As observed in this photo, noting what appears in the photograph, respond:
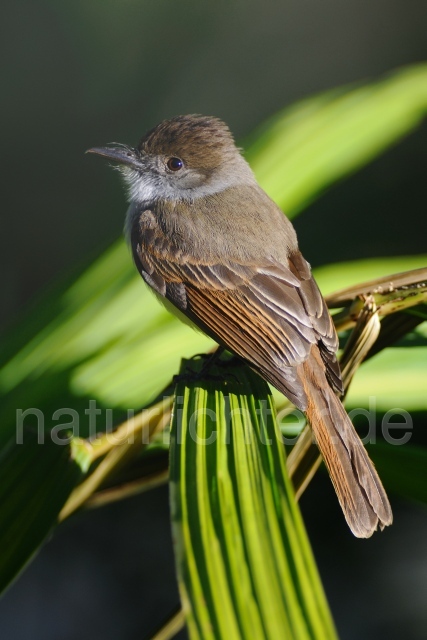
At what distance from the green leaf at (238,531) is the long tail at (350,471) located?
0.25 meters

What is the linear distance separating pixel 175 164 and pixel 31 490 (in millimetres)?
1335

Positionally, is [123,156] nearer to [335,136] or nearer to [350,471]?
[335,136]

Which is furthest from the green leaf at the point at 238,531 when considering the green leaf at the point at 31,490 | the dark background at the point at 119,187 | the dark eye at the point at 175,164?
the dark background at the point at 119,187

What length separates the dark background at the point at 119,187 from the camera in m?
3.06

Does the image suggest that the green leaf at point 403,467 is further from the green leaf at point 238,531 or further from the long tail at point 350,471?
the green leaf at point 238,531

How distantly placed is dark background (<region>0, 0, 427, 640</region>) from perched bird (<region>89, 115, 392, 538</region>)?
97 cm

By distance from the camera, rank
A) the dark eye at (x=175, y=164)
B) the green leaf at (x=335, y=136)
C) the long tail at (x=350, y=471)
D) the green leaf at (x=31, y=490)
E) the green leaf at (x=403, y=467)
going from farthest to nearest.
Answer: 1. the dark eye at (x=175, y=164)
2. the green leaf at (x=335, y=136)
3. the green leaf at (x=403, y=467)
4. the long tail at (x=350, y=471)
5. the green leaf at (x=31, y=490)

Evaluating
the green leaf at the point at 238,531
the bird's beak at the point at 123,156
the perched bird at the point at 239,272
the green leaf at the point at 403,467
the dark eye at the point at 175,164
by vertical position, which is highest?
the bird's beak at the point at 123,156

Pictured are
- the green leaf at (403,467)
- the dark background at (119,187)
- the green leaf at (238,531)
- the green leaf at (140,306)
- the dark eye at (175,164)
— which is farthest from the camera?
the dark background at (119,187)

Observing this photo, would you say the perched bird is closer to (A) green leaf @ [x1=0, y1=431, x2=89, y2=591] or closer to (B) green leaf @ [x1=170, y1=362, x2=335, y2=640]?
(B) green leaf @ [x1=170, y1=362, x2=335, y2=640]

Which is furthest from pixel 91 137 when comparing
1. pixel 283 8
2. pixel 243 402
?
pixel 243 402

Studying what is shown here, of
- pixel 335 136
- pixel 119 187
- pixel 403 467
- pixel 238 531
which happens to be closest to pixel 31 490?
pixel 238 531

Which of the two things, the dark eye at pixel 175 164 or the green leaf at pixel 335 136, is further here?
the dark eye at pixel 175 164

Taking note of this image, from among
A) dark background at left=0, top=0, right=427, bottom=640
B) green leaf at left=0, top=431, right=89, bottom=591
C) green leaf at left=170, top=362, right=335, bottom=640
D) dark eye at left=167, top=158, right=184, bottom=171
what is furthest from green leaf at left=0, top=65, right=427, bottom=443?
dark background at left=0, top=0, right=427, bottom=640
